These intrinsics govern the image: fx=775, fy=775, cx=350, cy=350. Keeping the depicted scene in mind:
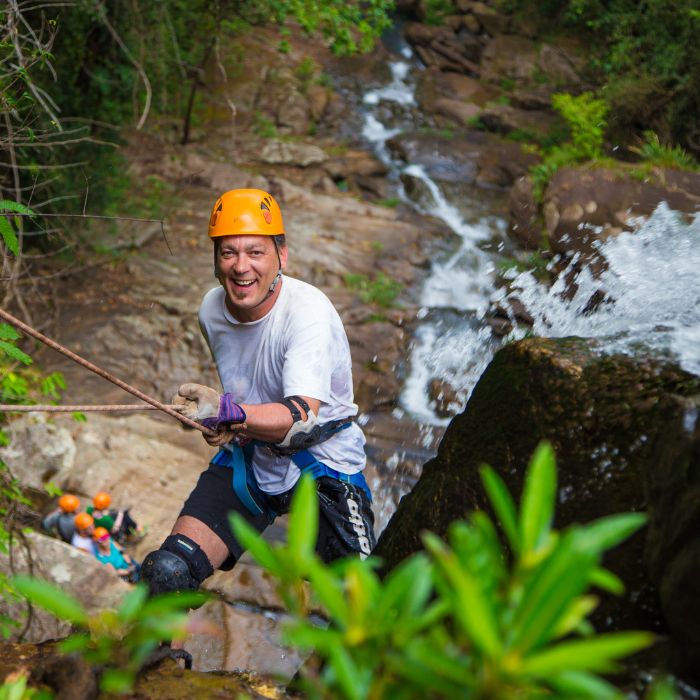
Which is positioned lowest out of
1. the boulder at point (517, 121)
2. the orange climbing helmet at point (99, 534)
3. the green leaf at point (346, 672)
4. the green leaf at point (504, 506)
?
the orange climbing helmet at point (99, 534)

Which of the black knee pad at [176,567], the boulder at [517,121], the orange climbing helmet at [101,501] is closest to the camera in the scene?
the black knee pad at [176,567]

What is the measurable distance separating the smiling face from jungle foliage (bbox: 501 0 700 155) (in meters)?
9.32

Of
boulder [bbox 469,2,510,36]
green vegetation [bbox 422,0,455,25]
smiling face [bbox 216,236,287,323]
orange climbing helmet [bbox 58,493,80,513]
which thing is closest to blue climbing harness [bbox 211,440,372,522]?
smiling face [bbox 216,236,287,323]

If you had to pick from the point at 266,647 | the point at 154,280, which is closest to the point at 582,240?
the point at 154,280

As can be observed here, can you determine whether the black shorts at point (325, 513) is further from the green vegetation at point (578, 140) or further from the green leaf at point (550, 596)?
the green vegetation at point (578, 140)

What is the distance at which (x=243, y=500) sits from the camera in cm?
339

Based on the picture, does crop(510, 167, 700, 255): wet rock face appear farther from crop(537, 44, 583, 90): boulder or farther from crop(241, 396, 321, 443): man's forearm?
crop(537, 44, 583, 90): boulder

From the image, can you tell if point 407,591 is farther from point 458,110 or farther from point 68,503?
point 458,110

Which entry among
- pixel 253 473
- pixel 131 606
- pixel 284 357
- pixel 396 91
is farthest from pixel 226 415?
pixel 396 91

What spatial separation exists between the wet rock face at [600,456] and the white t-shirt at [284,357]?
0.50m

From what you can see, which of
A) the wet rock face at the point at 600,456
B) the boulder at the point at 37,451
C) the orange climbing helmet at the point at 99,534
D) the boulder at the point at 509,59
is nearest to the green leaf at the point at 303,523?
the wet rock face at the point at 600,456

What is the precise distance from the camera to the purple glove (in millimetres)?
2959

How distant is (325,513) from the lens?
331 cm

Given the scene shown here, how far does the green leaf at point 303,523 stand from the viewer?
752mm
